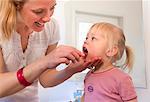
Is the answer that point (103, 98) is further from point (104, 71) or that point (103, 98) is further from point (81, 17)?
point (81, 17)

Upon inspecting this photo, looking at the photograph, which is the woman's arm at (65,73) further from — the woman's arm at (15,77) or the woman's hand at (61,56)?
the woman's arm at (15,77)

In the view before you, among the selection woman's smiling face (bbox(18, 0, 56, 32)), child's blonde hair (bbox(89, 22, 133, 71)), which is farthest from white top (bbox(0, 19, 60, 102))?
child's blonde hair (bbox(89, 22, 133, 71))

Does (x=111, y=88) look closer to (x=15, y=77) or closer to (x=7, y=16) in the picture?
(x=15, y=77)

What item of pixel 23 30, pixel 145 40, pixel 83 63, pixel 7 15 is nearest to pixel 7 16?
pixel 7 15

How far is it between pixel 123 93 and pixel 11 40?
459 mm

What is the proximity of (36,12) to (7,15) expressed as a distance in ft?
0.34

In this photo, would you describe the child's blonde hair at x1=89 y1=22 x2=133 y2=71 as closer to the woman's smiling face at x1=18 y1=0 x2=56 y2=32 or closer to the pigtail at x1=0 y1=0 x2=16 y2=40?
the woman's smiling face at x1=18 y1=0 x2=56 y2=32

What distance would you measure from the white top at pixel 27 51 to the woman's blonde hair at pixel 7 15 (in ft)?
0.24

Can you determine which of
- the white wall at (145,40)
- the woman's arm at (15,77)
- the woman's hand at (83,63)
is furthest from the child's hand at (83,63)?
the white wall at (145,40)

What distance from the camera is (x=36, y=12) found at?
0.98 meters

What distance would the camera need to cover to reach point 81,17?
5.03ft

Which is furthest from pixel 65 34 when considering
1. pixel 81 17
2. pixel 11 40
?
pixel 11 40

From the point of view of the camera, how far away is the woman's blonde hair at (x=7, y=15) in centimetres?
94

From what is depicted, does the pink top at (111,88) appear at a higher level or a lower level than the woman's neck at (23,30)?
lower
